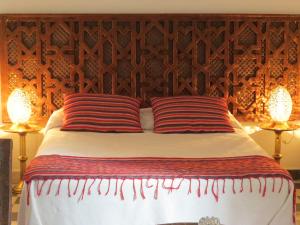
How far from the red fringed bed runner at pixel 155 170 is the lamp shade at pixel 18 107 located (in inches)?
42.6

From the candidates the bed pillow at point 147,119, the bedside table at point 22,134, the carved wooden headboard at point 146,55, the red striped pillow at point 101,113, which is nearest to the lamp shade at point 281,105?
the carved wooden headboard at point 146,55

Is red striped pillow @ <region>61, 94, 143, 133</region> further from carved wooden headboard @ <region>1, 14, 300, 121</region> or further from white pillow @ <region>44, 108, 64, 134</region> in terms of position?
carved wooden headboard @ <region>1, 14, 300, 121</region>

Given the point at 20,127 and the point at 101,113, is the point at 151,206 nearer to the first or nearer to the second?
the point at 101,113

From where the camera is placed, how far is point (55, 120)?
4.57 metres

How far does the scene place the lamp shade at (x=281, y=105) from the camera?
4754 mm

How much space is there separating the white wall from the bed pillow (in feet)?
2.86

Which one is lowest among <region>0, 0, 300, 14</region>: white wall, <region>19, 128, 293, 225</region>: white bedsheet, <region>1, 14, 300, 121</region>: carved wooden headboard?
<region>19, 128, 293, 225</region>: white bedsheet

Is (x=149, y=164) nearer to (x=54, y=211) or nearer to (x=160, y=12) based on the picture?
(x=54, y=211)

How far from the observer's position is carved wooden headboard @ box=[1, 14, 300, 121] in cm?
482

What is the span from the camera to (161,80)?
490cm

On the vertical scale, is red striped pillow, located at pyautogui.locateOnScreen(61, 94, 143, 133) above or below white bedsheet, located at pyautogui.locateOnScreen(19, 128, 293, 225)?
above

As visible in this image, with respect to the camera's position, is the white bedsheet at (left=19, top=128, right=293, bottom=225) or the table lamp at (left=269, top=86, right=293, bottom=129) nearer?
the white bedsheet at (left=19, top=128, right=293, bottom=225)

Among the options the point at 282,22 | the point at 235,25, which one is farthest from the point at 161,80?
the point at 282,22

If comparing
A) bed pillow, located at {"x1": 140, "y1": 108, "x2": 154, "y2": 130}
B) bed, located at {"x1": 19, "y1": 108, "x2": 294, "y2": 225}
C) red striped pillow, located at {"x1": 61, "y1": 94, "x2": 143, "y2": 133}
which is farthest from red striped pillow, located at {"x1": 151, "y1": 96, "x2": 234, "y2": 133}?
bed, located at {"x1": 19, "y1": 108, "x2": 294, "y2": 225}
